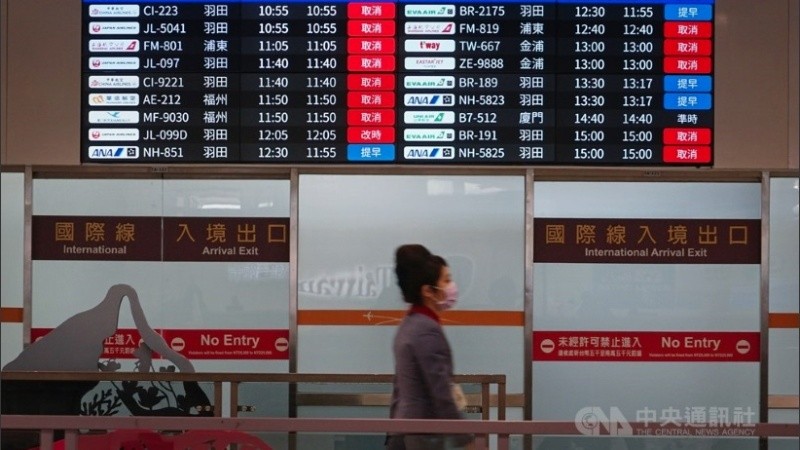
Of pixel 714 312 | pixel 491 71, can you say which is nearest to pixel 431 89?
pixel 491 71

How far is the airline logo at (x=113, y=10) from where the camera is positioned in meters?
6.01

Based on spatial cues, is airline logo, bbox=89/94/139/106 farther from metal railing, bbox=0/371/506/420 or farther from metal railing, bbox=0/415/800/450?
metal railing, bbox=0/415/800/450

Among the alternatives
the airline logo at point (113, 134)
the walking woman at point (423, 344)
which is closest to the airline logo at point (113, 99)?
the airline logo at point (113, 134)

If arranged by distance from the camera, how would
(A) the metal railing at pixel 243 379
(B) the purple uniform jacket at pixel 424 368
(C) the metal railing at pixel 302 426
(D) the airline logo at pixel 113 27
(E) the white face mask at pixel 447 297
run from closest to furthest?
(B) the purple uniform jacket at pixel 424 368 < (E) the white face mask at pixel 447 297 < (C) the metal railing at pixel 302 426 < (A) the metal railing at pixel 243 379 < (D) the airline logo at pixel 113 27

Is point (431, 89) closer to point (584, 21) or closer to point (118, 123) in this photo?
point (584, 21)

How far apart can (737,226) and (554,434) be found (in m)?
2.95

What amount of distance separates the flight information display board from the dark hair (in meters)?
2.39

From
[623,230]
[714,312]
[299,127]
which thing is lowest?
[714,312]

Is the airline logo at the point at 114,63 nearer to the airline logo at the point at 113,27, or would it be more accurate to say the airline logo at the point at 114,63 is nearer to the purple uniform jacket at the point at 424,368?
the airline logo at the point at 113,27

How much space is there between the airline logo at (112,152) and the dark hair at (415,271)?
2.99 m

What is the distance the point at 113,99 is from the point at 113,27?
0.47 m

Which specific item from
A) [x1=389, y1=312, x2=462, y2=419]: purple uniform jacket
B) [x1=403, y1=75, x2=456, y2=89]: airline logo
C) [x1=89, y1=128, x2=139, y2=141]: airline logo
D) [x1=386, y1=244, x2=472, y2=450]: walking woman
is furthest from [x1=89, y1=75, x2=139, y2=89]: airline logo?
[x1=389, y1=312, x2=462, y2=419]: purple uniform jacket

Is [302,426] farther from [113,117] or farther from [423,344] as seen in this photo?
[113,117]

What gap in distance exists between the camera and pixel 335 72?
595 centimetres
